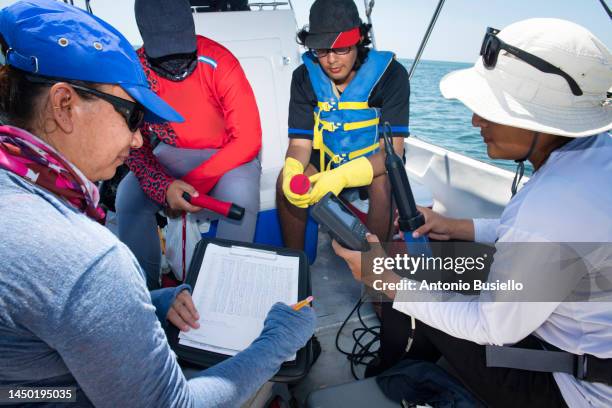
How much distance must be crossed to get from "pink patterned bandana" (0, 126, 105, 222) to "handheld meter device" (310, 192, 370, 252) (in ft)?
2.46

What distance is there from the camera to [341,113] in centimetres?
203

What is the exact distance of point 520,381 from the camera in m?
1.07

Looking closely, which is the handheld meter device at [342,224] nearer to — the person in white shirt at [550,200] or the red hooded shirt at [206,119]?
the person in white shirt at [550,200]

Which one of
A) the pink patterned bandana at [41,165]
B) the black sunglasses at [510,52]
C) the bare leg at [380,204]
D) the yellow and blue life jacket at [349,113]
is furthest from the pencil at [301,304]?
the yellow and blue life jacket at [349,113]

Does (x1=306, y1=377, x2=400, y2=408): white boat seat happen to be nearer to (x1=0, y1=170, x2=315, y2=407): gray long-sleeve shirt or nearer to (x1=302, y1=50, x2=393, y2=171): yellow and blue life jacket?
(x1=0, y1=170, x2=315, y2=407): gray long-sleeve shirt

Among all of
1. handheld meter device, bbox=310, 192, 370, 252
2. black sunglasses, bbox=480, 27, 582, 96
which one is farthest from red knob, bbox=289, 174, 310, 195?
black sunglasses, bbox=480, 27, 582, 96

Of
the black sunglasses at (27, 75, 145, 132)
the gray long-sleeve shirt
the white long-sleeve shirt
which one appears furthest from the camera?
the white long-sleeve shirt

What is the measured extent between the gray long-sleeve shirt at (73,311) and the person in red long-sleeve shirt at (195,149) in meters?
1.13

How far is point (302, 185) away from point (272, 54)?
4.27 feet

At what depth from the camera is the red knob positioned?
1.82 m

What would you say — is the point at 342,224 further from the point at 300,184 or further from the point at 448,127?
the point at 448,127

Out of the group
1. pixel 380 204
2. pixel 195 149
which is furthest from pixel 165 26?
pixel 380 204

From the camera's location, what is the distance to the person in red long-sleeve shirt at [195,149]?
1.83 metres

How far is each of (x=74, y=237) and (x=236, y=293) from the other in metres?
0.62
